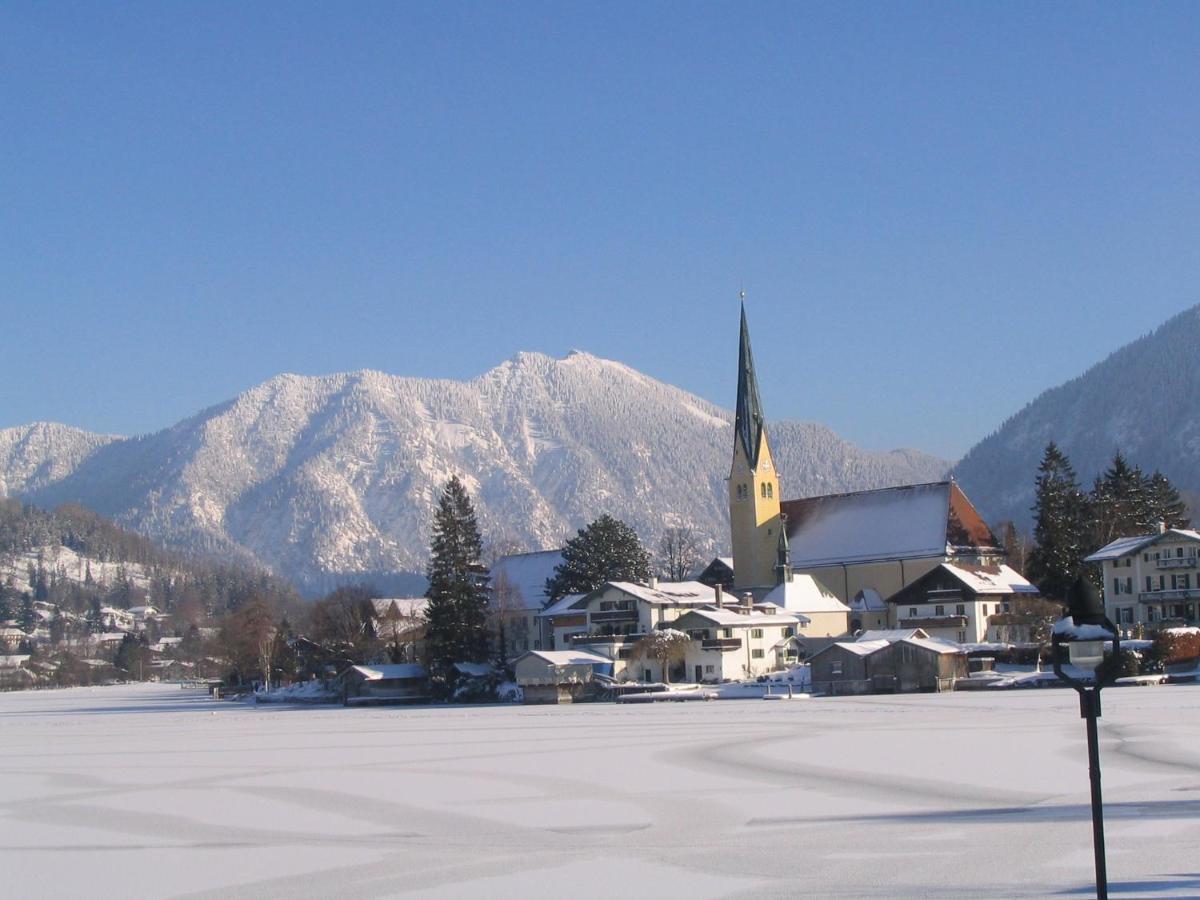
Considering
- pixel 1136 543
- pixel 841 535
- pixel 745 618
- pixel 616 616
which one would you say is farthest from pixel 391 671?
pixel 1136 543

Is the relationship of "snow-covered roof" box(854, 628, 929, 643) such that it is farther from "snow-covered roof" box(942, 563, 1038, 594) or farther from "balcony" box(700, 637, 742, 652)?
"snow-covered roof" box(942, 563, 1038, 594)

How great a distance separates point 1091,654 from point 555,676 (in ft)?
229

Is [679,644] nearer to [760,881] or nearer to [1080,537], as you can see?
[1080,537]

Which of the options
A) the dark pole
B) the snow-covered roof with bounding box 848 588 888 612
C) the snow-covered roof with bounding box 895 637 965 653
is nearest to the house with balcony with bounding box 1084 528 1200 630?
the snow-covered roof with bounding box 895 637 965 653

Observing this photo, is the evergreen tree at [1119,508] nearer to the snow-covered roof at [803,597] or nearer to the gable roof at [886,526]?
the gable roof at [886,526]

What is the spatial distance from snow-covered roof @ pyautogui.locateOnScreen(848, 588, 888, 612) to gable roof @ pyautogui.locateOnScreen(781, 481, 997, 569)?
2.57m

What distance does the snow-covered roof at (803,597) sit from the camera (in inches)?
3595

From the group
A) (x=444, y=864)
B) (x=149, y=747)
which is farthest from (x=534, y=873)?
(x=149, y=747)

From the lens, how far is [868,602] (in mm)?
97438

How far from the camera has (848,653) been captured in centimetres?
7206

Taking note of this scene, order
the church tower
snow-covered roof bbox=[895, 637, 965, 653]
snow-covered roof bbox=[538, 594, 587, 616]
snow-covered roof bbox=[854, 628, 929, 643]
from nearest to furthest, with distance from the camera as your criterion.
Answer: snow-covered roof bbox=[895, 637, 965, 653]
snow-covered roof bbox=[854, 628, 929, 643]
snow-covered roof bbox=[538, 594, 587, 616]
the church tower

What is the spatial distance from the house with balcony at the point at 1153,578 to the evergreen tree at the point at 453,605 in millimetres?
36764

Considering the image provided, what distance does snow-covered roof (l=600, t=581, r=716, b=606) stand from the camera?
87.8 meters

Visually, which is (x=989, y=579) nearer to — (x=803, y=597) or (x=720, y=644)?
(x=803, y=597)
